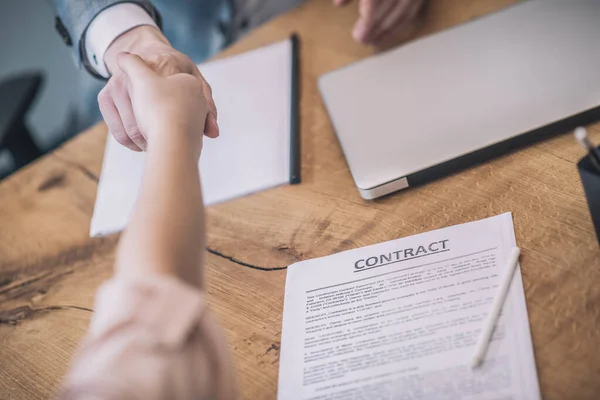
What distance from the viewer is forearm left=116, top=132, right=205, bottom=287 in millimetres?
425

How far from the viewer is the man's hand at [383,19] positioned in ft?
2.89

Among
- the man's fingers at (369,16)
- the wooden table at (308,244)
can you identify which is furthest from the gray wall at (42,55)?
the man's fingers at (369,16)

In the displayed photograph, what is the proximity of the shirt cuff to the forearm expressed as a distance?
1.56ft

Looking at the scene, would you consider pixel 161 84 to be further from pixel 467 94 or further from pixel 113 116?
pixel 467 94

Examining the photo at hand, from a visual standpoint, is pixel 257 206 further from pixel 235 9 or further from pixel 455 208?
pixel 235 9

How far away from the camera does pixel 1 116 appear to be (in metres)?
1.12

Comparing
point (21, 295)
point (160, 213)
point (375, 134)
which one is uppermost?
point (160, 213)

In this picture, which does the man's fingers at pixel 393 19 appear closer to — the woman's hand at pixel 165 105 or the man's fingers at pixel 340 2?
the man's fingers at pixel 340 2

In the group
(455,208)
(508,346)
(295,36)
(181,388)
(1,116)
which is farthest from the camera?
(1,116)

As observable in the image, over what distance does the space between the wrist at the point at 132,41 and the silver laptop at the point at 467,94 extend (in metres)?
0.26

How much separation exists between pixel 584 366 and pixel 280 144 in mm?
471

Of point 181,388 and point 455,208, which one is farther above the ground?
point 181,388

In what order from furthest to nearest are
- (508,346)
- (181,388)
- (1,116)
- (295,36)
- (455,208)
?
(1,116)
(295,36)
(455,208)
(508,346)
(181,388)

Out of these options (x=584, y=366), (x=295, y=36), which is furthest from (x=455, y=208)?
(x=295, y=36)
